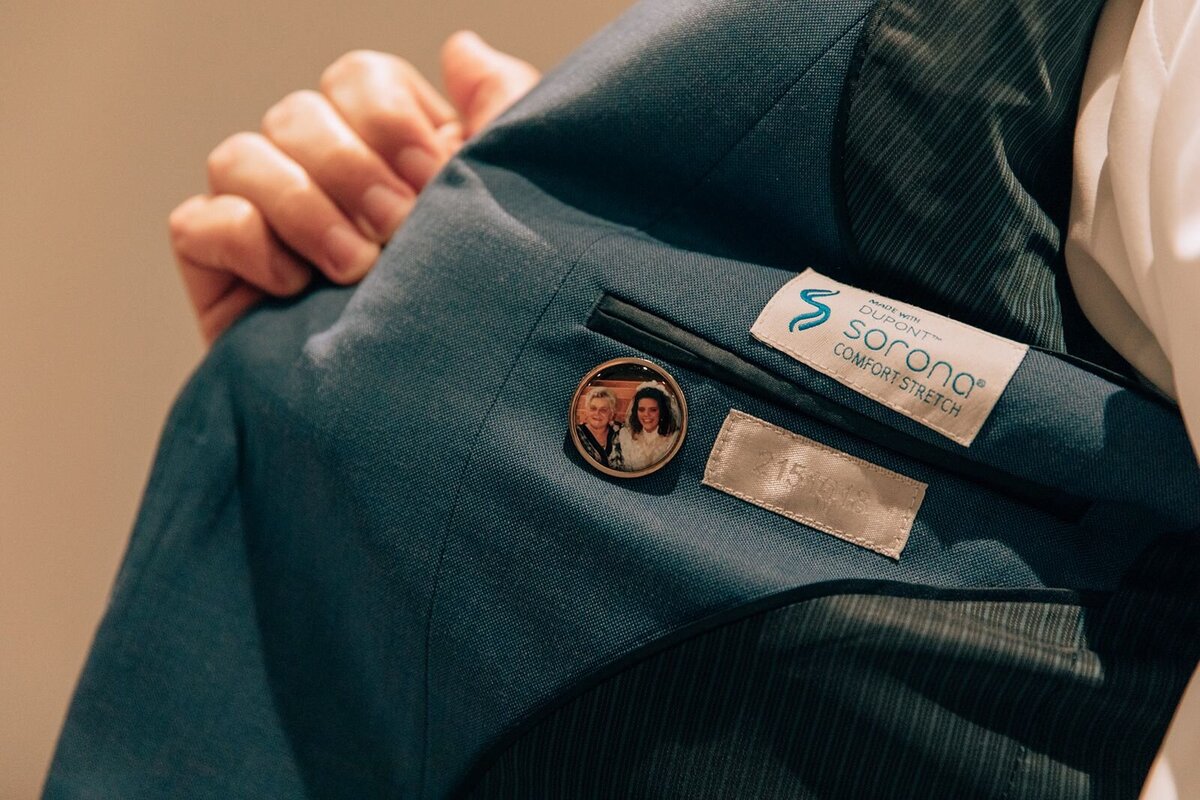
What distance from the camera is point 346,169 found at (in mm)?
627

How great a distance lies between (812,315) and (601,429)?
0.36 feet

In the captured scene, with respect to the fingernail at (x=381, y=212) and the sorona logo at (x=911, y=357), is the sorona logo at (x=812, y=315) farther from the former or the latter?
the fingernail at (x=381, y=212)

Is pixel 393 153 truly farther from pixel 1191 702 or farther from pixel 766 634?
pixel 1191 702

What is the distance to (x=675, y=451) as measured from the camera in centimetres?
46

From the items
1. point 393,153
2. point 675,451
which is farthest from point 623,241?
point 393,153

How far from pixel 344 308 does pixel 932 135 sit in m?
0.33

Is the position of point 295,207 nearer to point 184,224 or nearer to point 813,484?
point 184,224

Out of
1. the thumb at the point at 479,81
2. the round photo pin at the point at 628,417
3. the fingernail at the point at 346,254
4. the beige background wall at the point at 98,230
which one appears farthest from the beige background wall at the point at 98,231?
the round photo pin at the point at 628,417

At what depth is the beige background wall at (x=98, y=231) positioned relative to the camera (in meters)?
0.86

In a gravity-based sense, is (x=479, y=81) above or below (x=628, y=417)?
above

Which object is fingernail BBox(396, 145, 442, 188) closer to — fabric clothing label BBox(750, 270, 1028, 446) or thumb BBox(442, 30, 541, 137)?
A: thumb BBox(442, 30, 541, 137)

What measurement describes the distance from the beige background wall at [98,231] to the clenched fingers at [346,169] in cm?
32

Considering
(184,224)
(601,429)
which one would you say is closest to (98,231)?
(184,224)

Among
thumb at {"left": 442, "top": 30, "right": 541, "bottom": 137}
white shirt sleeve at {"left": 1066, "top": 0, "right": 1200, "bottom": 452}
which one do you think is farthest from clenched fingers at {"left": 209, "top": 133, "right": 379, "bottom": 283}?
white shirt sleeve at {"left": 1066, "top": 0, "right": 1200, "bottom": 452}
